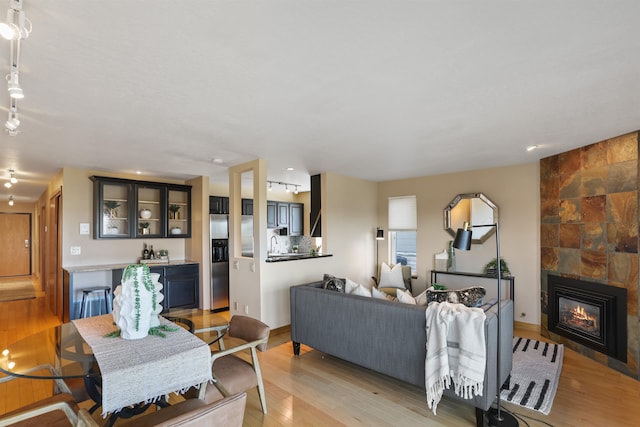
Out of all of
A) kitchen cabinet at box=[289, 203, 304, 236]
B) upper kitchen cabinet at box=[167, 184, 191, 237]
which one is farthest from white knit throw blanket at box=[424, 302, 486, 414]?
kitchen cabinet at box=[289, 203, 304, 236]

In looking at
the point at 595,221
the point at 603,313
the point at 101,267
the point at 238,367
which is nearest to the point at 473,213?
the point at 595,221

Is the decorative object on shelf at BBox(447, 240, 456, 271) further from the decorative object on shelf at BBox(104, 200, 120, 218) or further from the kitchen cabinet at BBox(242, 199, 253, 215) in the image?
the decorative object on shelf at BBox(104, 200, 120, 218)

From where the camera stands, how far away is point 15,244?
9617 mm

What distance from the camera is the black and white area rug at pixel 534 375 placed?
2.77 meters

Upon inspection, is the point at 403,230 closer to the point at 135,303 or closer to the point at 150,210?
the point at 150,210

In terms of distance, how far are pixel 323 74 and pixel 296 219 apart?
5.91 metres

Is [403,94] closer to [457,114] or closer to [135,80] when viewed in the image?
[457,114]

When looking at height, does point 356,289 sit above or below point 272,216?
below

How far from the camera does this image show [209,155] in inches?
161

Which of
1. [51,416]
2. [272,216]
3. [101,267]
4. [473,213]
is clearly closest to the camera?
[51,416]

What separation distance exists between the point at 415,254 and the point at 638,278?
3145 mm

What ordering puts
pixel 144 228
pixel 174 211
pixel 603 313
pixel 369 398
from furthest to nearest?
pixel 174 211 < pixel 144 228 < pixel 603 313 < pixel 369 398

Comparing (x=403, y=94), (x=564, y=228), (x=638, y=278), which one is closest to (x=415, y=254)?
(x=564, y=228)

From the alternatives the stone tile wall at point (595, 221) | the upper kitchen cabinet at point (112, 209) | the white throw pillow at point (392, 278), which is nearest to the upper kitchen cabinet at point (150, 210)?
the upper kitchen cabinet at point (112, 209)
